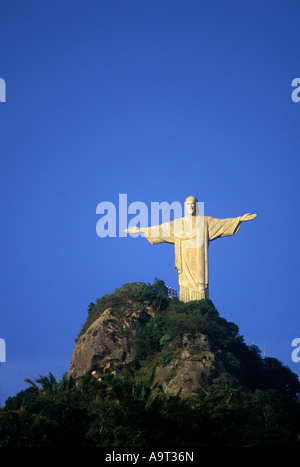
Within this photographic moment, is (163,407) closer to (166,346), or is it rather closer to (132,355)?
(166,346)

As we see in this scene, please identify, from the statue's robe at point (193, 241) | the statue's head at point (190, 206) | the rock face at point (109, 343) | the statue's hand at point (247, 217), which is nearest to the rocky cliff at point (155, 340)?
the rock face at point (109, 343)

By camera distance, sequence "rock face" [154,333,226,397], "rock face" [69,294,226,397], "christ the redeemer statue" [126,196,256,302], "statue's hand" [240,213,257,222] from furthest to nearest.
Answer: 1. "statue's hand" [240,213,257,222]
2. "christ the redeemer statue" [126,196,256,302]
3. "rock face" [69,294,226,397]
4. "rock face" [154,333,226,397]

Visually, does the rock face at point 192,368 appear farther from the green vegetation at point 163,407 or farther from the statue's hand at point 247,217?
the statue's hand at point 247,217

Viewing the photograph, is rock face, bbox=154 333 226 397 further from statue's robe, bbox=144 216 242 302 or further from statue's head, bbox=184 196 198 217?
statue's head, bbox=184 196 198 217

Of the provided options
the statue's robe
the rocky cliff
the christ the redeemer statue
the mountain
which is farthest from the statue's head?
the mountain
